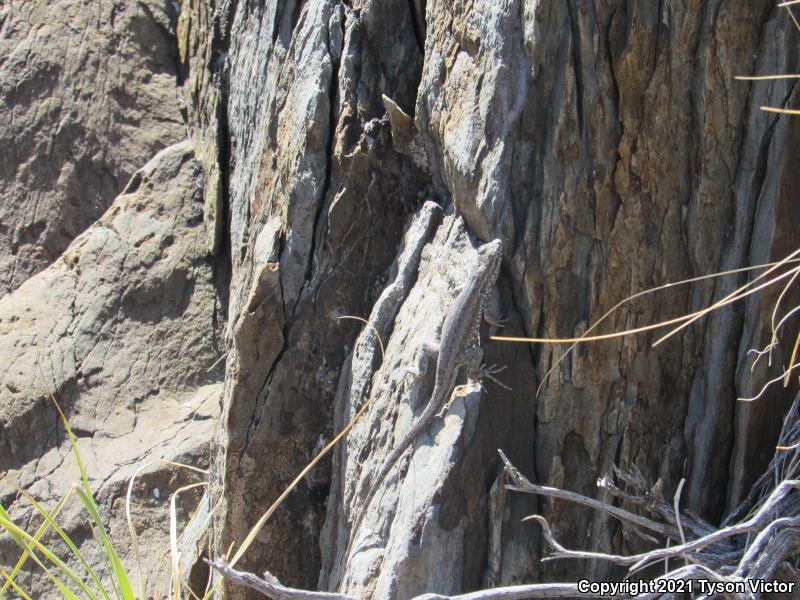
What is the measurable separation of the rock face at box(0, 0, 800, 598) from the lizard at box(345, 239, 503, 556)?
7cm

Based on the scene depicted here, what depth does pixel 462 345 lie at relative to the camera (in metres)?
4.03

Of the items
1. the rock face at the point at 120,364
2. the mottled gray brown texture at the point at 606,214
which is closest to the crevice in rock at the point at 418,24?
the mottled gray brown texture at the point at 606,214

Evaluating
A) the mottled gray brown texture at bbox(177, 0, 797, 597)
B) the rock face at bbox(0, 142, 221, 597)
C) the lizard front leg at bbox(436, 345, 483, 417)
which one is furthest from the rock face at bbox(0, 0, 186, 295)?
the lizard front leg at bbox(436, 345, 483, 417)

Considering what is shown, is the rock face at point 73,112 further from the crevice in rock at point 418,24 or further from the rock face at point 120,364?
the crevice in rock at point 418,24

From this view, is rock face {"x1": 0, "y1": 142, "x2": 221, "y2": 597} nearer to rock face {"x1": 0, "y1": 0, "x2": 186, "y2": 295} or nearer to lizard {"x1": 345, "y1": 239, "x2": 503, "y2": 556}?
rock face {"x1": 0, "y1": 0, "x2": 186, "y2": 295}

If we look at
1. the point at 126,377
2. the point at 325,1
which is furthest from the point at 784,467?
the point at 126,377

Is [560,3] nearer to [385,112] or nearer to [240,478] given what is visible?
[385,112]

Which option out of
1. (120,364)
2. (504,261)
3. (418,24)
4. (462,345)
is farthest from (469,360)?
(120,364)

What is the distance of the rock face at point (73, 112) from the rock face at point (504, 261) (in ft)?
5.82

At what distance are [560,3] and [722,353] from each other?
66.4 inches

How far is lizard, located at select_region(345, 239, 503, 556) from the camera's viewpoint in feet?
12.8

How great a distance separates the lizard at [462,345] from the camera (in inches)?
154

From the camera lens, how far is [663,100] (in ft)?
11.8

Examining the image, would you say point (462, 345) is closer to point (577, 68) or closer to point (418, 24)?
point (577, 68)
